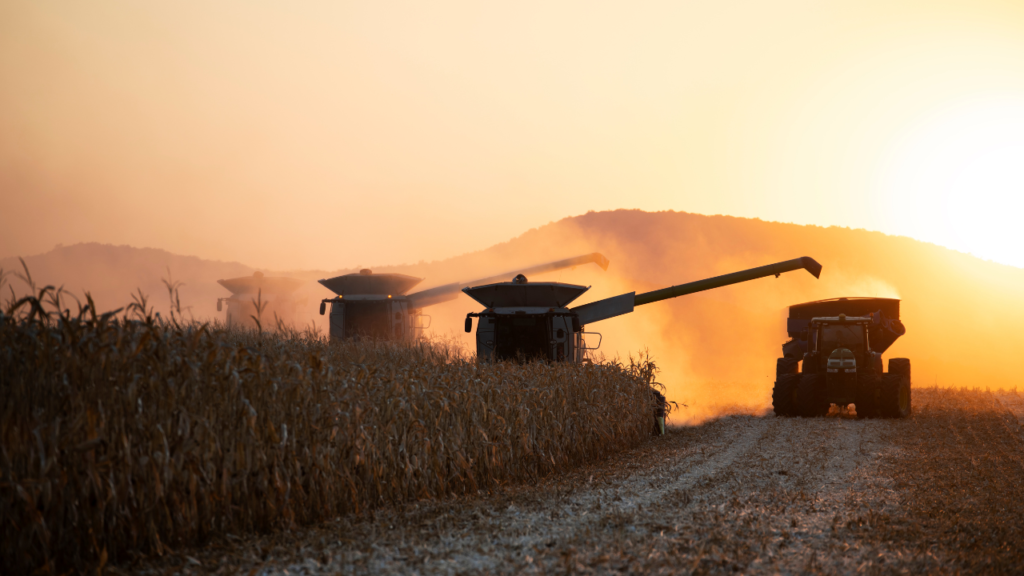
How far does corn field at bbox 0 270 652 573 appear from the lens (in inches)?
179

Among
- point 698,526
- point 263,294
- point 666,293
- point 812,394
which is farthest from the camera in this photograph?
point 263,294

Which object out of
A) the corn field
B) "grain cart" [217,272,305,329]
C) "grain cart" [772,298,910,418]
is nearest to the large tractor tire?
"grain cart" [772,298,910,418]

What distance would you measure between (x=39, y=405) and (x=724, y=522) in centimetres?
560

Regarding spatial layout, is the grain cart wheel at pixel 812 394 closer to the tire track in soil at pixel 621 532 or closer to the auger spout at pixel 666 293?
the auger spout at pixel 666 293

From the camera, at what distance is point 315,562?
4.87 metres

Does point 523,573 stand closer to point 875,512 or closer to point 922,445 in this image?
point 875,512

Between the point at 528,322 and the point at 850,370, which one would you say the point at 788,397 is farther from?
the point at 528,322

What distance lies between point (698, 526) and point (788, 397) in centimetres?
1146

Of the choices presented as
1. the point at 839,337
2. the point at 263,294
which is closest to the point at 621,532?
the point at 839,337

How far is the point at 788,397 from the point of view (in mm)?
16281

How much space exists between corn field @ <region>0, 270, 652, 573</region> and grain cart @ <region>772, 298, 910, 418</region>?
11.5 meters

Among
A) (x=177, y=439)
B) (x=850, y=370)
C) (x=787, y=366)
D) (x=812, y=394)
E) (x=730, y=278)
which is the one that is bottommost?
(x=812, y=394)

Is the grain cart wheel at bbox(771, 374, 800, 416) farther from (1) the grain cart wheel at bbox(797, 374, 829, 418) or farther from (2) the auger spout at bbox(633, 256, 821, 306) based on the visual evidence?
(2) the auger spout at bbox(633, 256, 821, 306)

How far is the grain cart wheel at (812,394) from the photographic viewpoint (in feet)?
52.1
